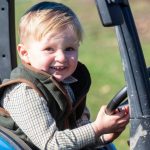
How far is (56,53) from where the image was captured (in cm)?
349

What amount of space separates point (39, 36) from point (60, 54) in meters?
0.12

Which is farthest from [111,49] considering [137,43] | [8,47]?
[137,43]

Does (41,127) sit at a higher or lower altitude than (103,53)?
higher

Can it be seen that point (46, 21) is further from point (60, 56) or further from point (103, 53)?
point (103, 53)

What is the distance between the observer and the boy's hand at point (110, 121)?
134 inches

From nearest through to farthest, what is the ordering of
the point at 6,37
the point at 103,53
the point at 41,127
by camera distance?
1. the point at 41,127
2. the point at 6,37
3. the point at 103,53

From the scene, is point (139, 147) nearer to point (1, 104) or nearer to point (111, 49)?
point (1, 104)

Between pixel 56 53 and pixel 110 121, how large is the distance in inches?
14.4

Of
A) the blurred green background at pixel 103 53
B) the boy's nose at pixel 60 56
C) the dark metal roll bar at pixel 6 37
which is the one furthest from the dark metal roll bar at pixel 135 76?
the blurred green background at pixel 103 53

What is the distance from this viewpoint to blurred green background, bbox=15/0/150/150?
1031 cm

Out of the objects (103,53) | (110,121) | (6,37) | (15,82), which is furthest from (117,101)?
(103,53)

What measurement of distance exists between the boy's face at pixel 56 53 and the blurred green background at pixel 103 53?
14.0ft

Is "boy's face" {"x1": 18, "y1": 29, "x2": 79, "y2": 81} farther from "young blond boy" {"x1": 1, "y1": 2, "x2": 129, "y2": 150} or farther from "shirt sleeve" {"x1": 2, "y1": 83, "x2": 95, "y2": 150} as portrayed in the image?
"shirt sleeve" {"x1": 2, "y1": 83, "x2": 95, "y2": 150}

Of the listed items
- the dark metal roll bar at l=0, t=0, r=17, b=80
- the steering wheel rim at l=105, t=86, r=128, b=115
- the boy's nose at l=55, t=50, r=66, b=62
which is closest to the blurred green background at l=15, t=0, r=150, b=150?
the dark metal roll bar at l=0, t=0, r=17, b=80
